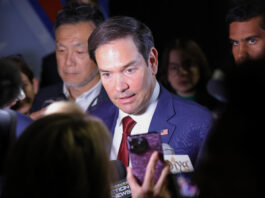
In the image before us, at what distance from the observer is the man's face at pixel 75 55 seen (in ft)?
8.47

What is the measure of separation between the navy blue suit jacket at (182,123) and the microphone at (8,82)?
87cm

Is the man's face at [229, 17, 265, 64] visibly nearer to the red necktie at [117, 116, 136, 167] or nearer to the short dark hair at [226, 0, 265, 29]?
the short dark hair at [226, 0, 265, 29]

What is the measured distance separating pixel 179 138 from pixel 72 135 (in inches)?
38.4

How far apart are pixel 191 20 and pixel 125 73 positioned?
186 centimetres

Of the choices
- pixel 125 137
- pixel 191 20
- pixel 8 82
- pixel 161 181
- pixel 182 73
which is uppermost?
pixel 8 82

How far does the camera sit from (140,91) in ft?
6.49

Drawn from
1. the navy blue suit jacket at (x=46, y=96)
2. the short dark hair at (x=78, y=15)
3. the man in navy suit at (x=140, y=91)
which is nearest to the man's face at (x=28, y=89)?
the navy blue suit jacket at (x=46, y=96)

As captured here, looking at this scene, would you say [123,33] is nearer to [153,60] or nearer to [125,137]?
[153,60]

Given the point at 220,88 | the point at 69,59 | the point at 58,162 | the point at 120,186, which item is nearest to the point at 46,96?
the point at 69,59

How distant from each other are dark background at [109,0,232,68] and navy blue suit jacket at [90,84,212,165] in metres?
1.56

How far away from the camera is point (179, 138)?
6.41ft

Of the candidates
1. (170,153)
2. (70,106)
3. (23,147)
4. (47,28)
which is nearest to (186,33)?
(47,28)

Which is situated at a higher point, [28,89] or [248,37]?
[248,37]

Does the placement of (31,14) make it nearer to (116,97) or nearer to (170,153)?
(116,97)
